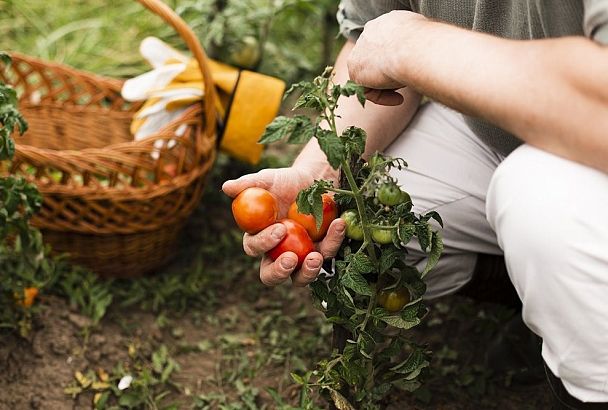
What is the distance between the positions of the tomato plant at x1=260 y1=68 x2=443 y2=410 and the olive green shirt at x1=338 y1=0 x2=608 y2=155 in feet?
0.92

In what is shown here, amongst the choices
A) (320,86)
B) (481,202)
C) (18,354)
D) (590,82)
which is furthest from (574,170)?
(18,354)

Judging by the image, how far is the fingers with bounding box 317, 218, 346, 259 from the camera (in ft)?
4.39

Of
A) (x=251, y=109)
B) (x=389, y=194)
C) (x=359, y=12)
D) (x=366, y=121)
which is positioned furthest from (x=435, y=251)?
(x=251, y=109)

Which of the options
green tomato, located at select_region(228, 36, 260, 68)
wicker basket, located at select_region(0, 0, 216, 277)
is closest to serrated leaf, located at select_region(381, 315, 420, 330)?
wicker basket, located at select_region(0, 0, 216, 277)

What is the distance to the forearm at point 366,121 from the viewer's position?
5.17 ft

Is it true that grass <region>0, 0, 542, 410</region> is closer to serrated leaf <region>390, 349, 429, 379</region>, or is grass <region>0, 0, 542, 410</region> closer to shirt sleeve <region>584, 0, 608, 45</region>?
serrated leaf <region>390, 349, 429, 379</region>

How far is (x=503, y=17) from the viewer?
1428mm

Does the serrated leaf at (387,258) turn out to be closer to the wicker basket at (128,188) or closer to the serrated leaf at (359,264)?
the serrated leaf at (359,264)

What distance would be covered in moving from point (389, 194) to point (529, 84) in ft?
0.84

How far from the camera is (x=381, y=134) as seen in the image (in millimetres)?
1705

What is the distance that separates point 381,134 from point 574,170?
0.60 metres

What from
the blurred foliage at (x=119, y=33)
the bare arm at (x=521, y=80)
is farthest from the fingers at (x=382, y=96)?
the blurred foliage at (x=119, y=33)

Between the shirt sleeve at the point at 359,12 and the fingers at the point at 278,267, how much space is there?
563 mm

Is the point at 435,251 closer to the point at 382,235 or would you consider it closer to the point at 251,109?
the point at 382,235
